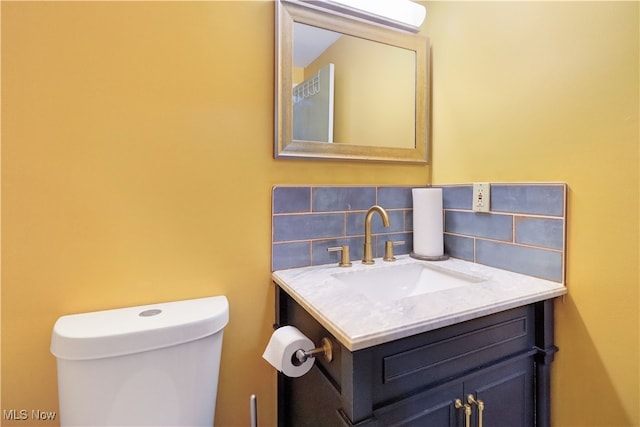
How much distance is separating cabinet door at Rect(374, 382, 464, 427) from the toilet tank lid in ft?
1.53

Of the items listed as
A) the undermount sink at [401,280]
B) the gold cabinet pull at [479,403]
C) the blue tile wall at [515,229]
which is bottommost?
the gold cabinet pull at [479,403]

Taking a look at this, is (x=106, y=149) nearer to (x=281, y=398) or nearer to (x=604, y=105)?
(x=281, y=398)

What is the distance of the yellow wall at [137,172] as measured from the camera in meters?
Answer: 0.76

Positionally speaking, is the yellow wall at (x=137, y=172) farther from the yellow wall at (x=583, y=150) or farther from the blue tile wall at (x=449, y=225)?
the yellow wall at (x=583, y=150)

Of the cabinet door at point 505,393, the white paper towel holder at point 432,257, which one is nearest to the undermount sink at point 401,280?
the white paper towel holder at point 432,257

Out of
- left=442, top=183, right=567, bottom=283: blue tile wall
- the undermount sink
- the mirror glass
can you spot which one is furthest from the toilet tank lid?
left=442, top=183, right=567, bottom=283: blue tile wall

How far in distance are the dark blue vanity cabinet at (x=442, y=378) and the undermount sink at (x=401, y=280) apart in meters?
0.21

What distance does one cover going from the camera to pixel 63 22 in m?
0.78

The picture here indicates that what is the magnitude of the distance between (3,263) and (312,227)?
81 centimetres

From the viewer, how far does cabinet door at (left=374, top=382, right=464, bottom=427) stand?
0.62 metres

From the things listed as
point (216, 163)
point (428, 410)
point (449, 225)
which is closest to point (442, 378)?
point (428, 410)

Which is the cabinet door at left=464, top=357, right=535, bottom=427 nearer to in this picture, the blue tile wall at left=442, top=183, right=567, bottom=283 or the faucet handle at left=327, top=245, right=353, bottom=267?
the blue tile wall at left=442, top=183, right=567, bottom=283

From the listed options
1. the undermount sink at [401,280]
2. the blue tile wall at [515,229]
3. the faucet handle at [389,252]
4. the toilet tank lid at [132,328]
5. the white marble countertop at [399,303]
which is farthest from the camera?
the faucet handle at [389,252]
